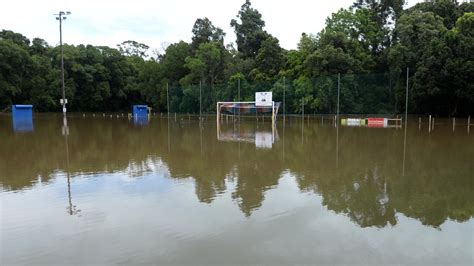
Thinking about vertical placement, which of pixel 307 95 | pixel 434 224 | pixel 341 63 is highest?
pixel 341 63

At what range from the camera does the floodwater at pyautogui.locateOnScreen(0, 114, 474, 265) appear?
176 inches

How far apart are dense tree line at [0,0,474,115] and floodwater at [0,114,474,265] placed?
1742 cm

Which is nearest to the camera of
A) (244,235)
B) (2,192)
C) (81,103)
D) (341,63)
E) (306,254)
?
(306,254)

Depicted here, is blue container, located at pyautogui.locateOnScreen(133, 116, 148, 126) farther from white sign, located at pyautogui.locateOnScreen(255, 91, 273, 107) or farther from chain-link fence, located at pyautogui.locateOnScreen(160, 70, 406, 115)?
white sign, located at pyautogui.locateOnScreen(255, 91, 273, 107)

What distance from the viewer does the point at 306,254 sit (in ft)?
14.4

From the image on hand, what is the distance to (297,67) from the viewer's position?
3347cm

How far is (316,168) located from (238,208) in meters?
3.78

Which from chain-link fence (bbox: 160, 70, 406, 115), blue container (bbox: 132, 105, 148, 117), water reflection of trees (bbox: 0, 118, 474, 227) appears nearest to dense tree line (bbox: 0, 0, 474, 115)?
chain-link fence (bbox: 160, 70, 406, 115)

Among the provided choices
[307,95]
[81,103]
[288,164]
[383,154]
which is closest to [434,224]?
[288,164]

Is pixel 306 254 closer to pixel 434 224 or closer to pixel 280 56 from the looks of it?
pixel 434 224

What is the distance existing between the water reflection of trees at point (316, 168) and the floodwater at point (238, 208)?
3 cm

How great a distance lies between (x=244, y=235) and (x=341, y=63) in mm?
26977

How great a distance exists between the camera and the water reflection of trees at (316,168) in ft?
20.9

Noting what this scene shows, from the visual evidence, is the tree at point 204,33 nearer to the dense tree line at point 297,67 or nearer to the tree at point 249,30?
the dense tree line at point 297,67
